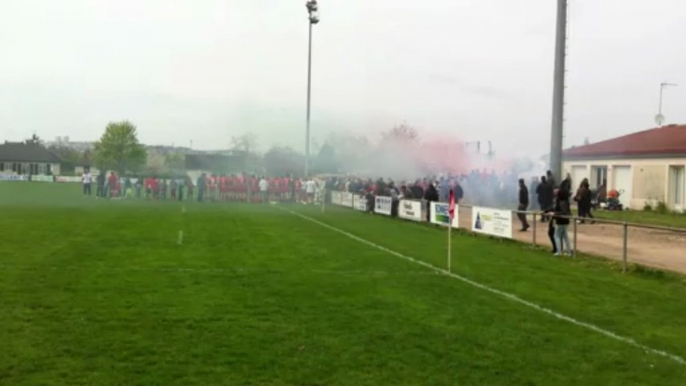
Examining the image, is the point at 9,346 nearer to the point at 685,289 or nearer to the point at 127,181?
the point at 685,289

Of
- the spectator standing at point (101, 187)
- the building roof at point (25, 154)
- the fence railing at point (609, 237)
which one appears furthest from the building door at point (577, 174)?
the building roof at point (25, 154)

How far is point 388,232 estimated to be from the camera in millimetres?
25609

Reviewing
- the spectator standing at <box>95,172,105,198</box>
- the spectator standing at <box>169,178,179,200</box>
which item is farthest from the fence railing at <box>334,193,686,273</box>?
the spectator standing at <box>95,172,105,198</box>

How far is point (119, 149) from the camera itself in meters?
127

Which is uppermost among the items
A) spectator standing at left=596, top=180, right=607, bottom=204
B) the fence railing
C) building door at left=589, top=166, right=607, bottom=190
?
building door at left=589, top=166, right=607, bottom=190

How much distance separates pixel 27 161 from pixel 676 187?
104008 millimetres

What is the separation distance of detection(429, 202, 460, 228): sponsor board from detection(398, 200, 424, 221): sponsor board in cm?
136

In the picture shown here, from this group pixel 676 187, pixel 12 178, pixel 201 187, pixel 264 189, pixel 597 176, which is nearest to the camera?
pixel 676 187

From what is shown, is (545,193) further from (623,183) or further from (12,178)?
(12,178)

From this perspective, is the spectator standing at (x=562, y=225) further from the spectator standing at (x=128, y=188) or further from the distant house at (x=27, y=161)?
the distant house at (x=27, y=161)

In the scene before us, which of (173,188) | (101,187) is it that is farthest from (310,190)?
(101,187)

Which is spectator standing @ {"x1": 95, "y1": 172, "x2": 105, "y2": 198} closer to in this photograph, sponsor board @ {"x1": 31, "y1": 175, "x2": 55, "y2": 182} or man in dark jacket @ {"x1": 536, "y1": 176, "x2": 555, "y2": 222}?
man in dark jacket @ {"x1": 536, "y1": 176, "x2": 555, "y2": 222}

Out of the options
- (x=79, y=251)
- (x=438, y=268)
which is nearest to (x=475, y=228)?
(x=438, y=268)

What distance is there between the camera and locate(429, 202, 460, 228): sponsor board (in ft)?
87.5
